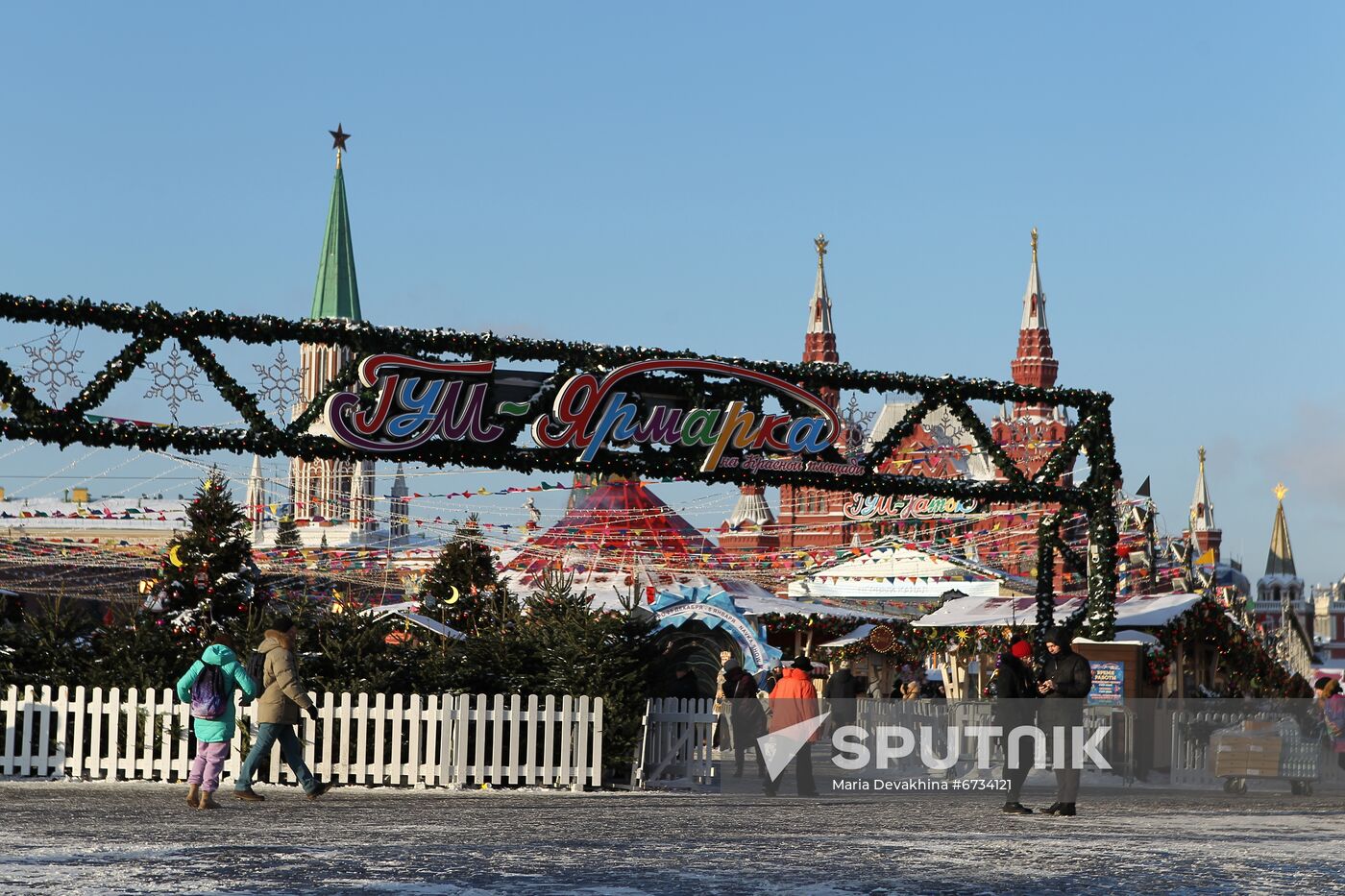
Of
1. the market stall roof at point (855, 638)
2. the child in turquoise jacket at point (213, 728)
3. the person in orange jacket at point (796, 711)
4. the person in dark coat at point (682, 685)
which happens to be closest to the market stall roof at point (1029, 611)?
the market stall roof at point (855, 638)

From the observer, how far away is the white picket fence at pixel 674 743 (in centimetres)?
1922

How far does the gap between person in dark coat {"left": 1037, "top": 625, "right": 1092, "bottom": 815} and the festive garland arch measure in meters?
7.01

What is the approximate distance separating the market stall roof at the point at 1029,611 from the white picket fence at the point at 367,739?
10853mm

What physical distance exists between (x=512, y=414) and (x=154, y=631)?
4.74 meters

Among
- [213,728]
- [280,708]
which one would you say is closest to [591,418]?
[280,708]

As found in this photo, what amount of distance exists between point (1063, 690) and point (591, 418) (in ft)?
25.1

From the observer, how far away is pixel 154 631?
776 inches

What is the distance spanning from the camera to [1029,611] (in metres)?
31.1

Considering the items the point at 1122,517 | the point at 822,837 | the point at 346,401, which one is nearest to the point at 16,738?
the point at 346,401

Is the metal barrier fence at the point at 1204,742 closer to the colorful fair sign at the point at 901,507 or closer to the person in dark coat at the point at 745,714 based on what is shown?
the colorful fair sign at the point at 901,507

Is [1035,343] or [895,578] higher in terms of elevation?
[1035,343]

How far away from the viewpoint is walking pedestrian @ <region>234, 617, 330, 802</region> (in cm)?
1548

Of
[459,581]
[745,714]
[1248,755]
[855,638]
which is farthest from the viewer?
[855,638]

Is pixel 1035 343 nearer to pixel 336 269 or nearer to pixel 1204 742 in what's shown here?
pixel 336 269
